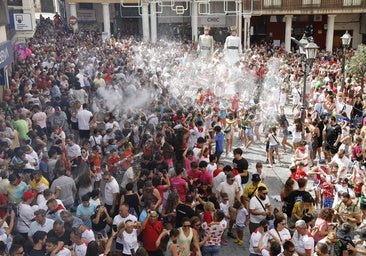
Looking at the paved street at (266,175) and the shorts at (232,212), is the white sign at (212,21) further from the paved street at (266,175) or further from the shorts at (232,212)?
the shorts at (232,212)

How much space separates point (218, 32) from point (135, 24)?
24.8 feet

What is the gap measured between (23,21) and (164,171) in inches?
534

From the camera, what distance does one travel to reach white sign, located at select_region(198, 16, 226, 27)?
3897 cm

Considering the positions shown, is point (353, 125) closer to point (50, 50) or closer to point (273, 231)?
point (273, 231)

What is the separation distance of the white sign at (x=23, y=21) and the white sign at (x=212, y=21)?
2117 cm

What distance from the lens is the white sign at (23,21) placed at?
1939 centimetres

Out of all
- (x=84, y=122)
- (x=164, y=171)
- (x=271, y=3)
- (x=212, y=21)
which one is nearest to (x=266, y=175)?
(x=164, y=171)

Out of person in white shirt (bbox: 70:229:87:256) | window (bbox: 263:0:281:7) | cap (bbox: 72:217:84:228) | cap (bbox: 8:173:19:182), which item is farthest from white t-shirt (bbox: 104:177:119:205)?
window (bbox: 263:0:281:7)

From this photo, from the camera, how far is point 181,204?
24.4ft

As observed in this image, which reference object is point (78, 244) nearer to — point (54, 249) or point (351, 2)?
point (54, 249)

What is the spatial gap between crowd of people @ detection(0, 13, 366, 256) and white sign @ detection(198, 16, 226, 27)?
21626 mm

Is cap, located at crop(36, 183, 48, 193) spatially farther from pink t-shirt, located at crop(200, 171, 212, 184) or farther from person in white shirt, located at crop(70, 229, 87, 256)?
pink t-shirt, located at crop(200, 171, 212, 184)

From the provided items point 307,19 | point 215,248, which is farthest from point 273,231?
point 307,19

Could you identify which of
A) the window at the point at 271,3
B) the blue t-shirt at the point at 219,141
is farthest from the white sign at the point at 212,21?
the blue t-shirt at the point at 219,141
